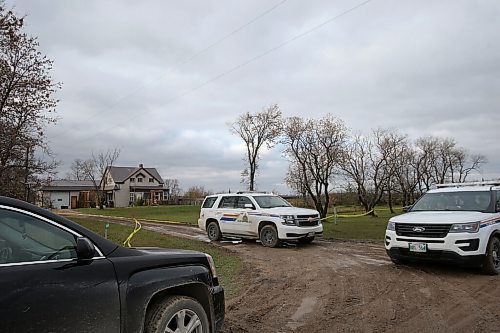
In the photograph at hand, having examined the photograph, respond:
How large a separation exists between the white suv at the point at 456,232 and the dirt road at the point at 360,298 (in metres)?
0.40

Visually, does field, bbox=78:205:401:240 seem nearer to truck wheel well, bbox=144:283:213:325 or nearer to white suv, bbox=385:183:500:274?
white suv, bbox=385:183:500:274

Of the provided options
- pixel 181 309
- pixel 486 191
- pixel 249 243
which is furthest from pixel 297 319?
pixel 249 243

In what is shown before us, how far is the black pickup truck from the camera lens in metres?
2.70

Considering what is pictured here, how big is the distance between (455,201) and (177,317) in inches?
314

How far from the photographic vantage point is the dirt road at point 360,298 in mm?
5312

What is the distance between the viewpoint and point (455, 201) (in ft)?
31.3

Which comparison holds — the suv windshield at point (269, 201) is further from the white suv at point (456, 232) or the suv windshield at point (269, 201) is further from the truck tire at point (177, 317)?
the truck tire at point (177, 317)

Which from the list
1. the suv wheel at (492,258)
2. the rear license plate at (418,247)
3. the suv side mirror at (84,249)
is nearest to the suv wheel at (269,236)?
the rear license plate at (418,247)

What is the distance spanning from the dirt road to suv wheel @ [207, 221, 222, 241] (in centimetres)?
518

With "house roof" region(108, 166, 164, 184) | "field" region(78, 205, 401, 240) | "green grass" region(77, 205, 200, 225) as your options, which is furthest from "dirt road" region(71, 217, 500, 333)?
"house roof" region(108, 166, 164, 184)

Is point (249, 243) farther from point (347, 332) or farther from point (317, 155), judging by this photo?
point (317, 155)

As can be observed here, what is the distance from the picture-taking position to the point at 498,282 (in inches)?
298

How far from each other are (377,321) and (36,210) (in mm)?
4341

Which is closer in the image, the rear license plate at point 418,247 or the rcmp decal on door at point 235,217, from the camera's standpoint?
the rear license plate at point 418,247
